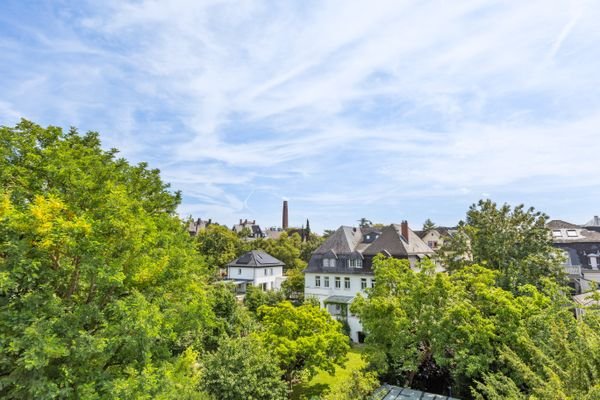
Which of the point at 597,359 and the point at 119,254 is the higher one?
the point at 119,254

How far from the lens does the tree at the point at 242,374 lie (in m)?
14.4

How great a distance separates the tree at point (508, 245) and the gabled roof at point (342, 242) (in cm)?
966

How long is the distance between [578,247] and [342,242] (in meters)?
32.1

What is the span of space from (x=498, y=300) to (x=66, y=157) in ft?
59.6

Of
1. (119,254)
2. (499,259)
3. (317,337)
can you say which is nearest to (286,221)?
(499,259)

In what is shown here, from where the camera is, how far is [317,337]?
56.5ft

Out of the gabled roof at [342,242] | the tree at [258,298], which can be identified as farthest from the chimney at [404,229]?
the tree at [258,298]

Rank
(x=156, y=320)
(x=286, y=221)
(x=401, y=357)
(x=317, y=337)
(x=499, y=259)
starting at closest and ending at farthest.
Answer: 1. (x=156, y=320)
2. (x=401, y=357)
3. (x=317, y=337)
4. (x=499, y=259)
5. (x=286, y=221)

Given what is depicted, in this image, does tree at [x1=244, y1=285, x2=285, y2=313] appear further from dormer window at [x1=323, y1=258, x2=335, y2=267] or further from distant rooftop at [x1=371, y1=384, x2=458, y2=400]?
distant rooftop at [x1=371, y1=384, x2=458, y2=400]

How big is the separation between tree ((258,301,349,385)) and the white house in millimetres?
24662

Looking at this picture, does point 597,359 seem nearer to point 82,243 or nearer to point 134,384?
point 134,384

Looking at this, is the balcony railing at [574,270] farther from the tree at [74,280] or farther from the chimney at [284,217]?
the chimney at [284,217]

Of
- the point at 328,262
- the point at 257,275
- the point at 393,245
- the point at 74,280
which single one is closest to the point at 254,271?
the point at 257,275

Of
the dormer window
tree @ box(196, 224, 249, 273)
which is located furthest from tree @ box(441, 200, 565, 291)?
tree @ box(196, 224, 249, 273)
